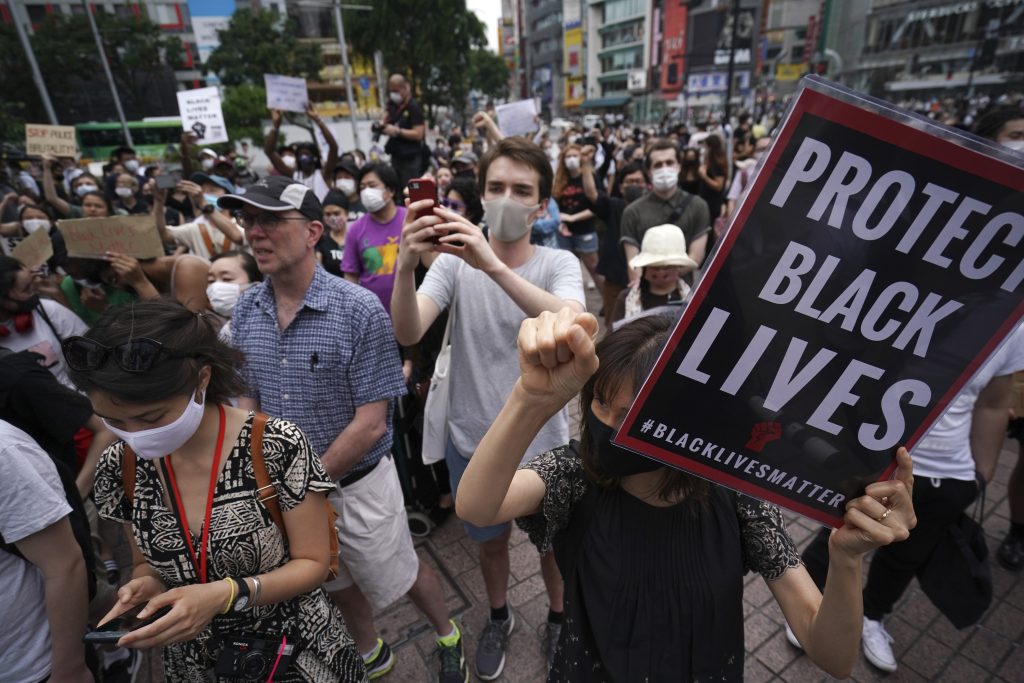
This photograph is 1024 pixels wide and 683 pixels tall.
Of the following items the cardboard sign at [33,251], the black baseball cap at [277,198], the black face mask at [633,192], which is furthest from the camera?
the black face mask at [633,192]

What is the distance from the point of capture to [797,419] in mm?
1041

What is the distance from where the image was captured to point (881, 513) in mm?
1026

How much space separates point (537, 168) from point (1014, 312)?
5.51 feet

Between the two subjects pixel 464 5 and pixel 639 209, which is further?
pixel 464 5

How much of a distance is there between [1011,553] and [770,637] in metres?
1.71

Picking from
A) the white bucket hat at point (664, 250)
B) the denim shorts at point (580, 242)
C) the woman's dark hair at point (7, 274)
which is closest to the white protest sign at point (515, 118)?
the denim shorts at point (580, 242)

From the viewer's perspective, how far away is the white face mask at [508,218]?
7.04ft

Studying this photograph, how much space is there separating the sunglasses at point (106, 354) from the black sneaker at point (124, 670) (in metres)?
2.02

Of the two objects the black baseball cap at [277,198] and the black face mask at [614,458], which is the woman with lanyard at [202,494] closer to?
the black baseball cap at [277,198]

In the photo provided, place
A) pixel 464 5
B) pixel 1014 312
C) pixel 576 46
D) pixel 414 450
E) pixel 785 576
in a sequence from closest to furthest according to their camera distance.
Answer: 1. pixel 1014 312
2. pixel 785 576
3. pixel 414 450
4. pixel 464 5
5. pixel 576 46

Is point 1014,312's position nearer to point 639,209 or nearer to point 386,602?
point 386,602

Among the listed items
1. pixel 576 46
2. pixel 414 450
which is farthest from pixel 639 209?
pixel 576 46

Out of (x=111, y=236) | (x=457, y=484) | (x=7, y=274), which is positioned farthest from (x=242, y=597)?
(x=111, y=236)

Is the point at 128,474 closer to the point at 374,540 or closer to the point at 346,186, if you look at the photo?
the point at 374,540
